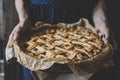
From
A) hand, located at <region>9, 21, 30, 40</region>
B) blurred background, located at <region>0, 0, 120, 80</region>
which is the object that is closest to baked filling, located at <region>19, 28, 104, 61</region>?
hand, located at <region>9, 21, 30, 40</region>

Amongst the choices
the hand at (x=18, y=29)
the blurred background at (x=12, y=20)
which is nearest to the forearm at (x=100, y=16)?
the blurred background at (x=12, y=20)

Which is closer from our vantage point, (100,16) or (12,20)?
(100,16)

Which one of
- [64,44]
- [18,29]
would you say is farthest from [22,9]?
[64,44]

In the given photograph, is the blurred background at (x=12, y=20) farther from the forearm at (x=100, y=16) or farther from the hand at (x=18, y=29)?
the hand at (x=18, y=29)

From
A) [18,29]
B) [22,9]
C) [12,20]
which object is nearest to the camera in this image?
[18,29]

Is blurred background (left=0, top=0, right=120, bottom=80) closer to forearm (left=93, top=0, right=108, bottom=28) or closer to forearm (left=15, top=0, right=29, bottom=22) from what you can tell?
forearm (left=93, top=0, right=108, bottom=28)

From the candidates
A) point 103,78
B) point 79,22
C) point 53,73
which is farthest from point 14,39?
point 103,78

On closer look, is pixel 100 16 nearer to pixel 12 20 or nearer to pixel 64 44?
pixel 64 44
